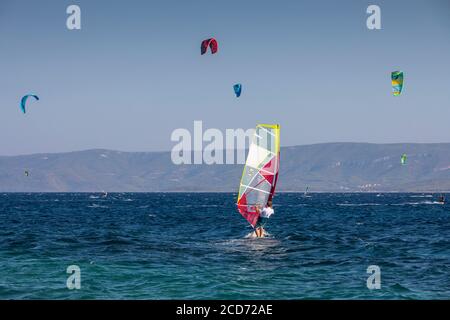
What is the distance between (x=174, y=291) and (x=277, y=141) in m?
15.2

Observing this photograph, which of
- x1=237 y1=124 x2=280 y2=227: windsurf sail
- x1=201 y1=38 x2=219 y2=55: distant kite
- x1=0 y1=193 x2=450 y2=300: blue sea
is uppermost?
x1=201 y1=38 x2=219 y2=55: distant kite

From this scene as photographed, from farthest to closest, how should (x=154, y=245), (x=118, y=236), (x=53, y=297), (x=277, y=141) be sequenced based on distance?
(x=118, y=236) < (x=154, y=245) < (x=277, y=141) < (x=53, y=297)

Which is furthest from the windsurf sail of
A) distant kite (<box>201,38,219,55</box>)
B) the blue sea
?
distant kite (<box>201,38,219,55</box>)

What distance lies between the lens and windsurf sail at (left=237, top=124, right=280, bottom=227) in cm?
3503

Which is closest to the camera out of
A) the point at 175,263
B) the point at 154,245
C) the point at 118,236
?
the point at 175,263

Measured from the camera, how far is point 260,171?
36.2m

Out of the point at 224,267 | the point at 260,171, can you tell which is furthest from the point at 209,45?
the point at 224,267

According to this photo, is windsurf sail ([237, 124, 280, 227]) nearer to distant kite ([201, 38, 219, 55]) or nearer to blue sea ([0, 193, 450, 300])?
blue sea ([0, 193, 450, 300])
